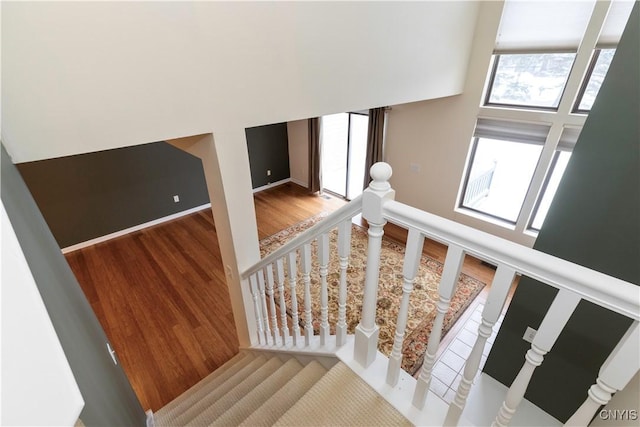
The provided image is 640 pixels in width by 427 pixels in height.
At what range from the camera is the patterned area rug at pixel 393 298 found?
10.1 ft

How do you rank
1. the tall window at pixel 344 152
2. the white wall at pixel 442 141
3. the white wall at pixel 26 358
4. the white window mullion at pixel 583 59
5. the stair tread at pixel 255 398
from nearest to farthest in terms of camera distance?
the white wall at pixel 26 358, the stair tread at pixel 255 398, the white window mullion at pixel 583 59, the white wall at pixel 442 141, the tall window at pixel 344 152

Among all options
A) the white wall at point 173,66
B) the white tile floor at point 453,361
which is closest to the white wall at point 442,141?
the white tile floor at point 453,361

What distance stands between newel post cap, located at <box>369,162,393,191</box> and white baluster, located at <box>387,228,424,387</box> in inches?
7.1

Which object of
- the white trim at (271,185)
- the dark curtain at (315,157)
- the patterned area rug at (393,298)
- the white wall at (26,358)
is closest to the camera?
the white wall at (26,358)

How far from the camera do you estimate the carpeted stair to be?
1.19 meters

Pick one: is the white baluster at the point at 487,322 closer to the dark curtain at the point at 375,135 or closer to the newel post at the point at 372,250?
the newel post at the point at 372,250

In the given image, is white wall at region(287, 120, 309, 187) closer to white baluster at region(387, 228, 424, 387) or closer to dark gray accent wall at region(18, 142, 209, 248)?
dark gray accent wall at region(18, 142, 209, 248)

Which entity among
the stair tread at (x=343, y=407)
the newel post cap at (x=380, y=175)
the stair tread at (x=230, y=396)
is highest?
the newel post cap at (x=380, y=175)

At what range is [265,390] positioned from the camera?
1770 mm

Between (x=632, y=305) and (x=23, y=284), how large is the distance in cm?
119

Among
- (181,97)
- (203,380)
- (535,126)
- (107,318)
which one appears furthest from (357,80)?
(107,318)

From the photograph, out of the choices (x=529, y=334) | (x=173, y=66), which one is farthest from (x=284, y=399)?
(x=173, y=66)

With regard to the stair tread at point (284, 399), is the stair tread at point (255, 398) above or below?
below

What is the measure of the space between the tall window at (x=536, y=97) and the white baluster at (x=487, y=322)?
2675mm
